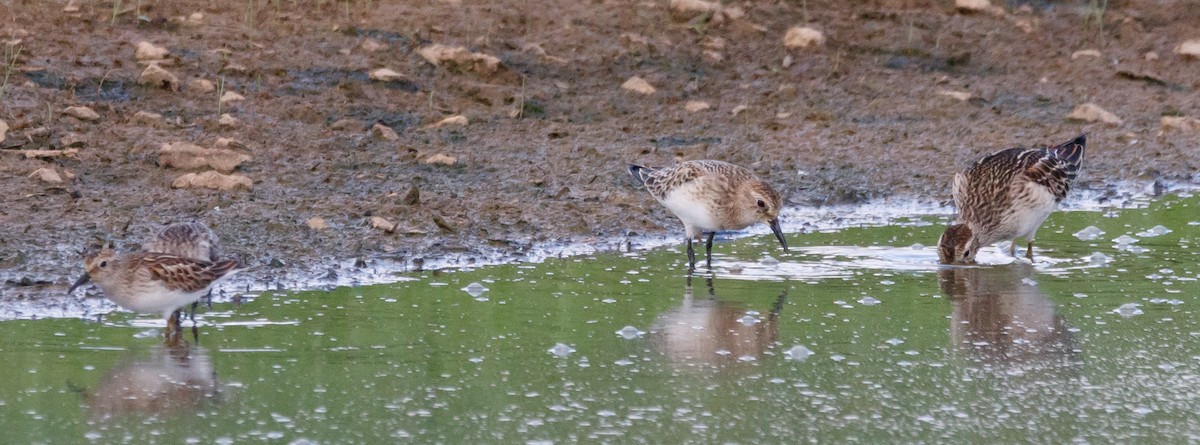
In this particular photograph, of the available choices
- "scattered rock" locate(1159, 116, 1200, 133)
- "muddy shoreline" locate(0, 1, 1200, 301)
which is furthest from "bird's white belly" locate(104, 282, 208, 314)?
"scattered rock" locate(1159, 116, 1200, 133)

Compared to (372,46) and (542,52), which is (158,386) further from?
(542,52)

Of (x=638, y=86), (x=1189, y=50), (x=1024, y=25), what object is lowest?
(x=638, y=86)

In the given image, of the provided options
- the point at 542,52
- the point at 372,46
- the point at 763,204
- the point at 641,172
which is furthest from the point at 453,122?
the point at 763,204

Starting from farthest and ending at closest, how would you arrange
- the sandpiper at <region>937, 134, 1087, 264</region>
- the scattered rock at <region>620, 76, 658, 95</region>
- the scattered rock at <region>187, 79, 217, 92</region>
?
the scattered rock at <region>620, 76, 658, 95</region>, the scattered rock at <region>187, 79, 217, 92</region>, the sandpiper at <region>937, 134, 1087, 264</region>

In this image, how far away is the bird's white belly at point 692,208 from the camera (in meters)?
9.96

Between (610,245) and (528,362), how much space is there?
3253 millimetres

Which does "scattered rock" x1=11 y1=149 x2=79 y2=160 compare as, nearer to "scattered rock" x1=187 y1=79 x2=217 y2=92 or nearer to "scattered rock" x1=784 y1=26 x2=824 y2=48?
"scattered rock" x1=187 y1=79 x2=217 y2=92

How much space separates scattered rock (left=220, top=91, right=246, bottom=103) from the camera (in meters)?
12.4

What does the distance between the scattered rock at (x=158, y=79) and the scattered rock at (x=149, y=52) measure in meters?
0.40

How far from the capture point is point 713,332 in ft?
25.6

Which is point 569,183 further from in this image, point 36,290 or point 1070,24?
point 1070,24

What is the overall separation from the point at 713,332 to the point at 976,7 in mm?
10260

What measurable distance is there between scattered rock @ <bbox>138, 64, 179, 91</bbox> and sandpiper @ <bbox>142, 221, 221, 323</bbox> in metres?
4.22

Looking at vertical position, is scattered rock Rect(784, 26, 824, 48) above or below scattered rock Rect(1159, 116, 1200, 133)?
above
